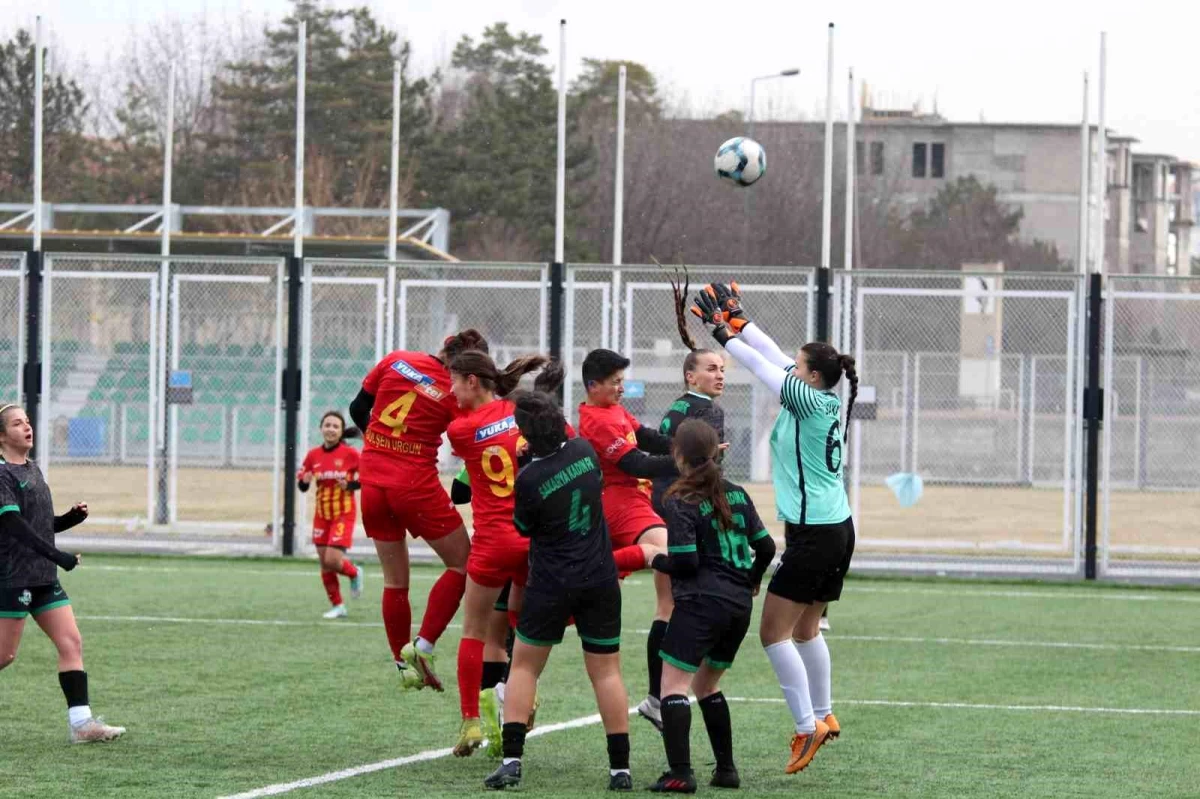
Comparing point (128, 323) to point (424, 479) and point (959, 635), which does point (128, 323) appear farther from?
point (424, 479)

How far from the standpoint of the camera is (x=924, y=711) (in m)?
9.85

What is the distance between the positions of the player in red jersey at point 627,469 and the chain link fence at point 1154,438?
32.1 ft

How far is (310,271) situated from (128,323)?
5.07m

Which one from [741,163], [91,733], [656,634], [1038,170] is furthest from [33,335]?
[1038,170]

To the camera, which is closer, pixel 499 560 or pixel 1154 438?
pixel 499 560

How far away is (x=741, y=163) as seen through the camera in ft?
38.7

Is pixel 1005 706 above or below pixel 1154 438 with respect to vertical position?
below

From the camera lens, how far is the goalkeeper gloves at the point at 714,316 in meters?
7.88

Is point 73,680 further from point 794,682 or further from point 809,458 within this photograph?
point 809,458

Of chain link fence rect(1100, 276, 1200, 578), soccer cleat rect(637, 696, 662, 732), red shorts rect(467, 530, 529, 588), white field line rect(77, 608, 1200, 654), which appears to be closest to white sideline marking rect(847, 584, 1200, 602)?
chain link fence rect(1100, 276, 1200, 578)

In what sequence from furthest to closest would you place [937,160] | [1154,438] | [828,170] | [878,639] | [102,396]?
[937,160] → [102,396] → [1154,438] → [828,170] → [878,639]

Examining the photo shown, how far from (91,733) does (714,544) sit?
Answer: 332cm

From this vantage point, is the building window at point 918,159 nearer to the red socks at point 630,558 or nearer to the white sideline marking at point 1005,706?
the white sideline marking at point 1005,706

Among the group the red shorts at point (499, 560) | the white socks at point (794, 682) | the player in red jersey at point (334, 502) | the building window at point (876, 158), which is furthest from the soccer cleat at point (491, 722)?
the building window at point (876, 158)
